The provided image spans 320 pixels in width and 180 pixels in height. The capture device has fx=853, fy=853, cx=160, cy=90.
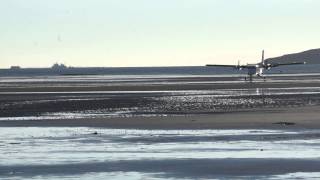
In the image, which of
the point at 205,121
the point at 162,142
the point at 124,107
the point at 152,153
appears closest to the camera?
the point at 152,153

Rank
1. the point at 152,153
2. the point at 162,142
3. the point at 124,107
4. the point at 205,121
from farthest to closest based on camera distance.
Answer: the point at 124,107
the point at 205,121
the point at 162,142
the point at 152,153

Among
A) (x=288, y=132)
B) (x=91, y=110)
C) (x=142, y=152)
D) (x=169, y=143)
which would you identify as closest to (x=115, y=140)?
(x=169, y=143)

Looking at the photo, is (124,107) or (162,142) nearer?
(162,142)

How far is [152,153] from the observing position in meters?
23.0

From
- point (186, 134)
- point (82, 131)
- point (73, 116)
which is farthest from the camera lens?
point (73, 116)

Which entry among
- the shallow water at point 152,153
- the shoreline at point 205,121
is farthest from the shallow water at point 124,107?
the shallow water at point 152,153

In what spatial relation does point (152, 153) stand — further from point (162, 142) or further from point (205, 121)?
point (205, 121)

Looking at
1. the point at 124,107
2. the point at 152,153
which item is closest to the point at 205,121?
the point at 124,107

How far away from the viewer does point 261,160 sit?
2116 centimetres

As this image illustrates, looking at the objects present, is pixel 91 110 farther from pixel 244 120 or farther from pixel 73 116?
pixel 244 120

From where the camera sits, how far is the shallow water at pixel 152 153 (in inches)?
756

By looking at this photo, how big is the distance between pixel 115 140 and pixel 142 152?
150 inches

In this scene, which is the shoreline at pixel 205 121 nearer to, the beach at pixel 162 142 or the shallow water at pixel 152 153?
the beach at pixel 162 142

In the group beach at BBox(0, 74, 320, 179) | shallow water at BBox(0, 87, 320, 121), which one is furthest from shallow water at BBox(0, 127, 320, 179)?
shallow water at BBox(0, 87, 320, 121)
